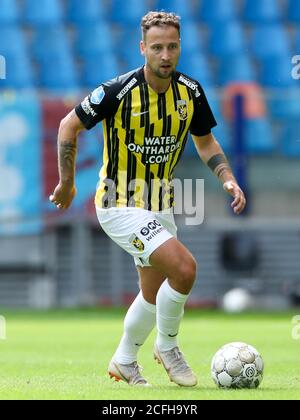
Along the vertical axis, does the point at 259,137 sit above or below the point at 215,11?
below

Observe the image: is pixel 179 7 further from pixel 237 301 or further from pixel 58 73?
pixel 237 301

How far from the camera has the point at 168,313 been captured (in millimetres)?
6211

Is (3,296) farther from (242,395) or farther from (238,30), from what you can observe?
(242,395)

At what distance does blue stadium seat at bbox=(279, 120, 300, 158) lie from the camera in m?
16.3

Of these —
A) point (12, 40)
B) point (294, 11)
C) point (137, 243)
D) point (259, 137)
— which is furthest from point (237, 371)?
point (294, 11)

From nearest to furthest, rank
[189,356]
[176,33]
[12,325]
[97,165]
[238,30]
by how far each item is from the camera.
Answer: [176,33] < [189,356] < [12,325] < [97,165] < [238,30]

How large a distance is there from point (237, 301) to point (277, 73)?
182 inches

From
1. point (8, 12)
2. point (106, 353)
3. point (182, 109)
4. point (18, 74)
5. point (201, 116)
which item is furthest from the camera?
point (8, 12)

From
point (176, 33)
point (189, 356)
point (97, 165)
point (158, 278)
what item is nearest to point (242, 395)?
point (158, 278)

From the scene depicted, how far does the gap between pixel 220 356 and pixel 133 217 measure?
89 centimetres

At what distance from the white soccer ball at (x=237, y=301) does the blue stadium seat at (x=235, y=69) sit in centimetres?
407

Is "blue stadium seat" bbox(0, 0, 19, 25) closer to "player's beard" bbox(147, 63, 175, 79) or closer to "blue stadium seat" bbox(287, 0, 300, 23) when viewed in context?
"blue stadium seat" bbox(287, 0, 300, 23)

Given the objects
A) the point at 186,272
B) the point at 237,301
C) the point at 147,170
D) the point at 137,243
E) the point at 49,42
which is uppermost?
the point at 49,42

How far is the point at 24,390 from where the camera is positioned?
6.06 metres
